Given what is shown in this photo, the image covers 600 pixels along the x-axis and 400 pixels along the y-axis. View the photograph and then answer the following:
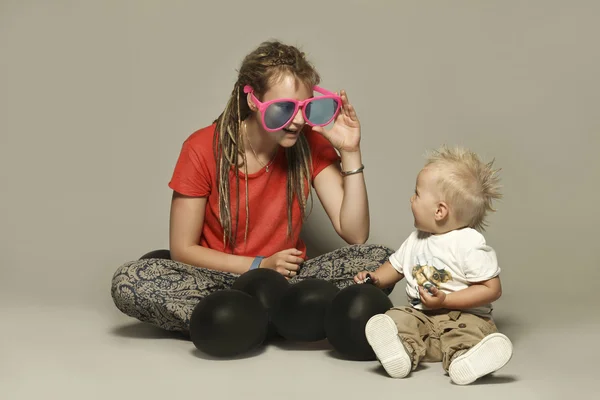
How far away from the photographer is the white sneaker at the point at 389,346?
3.64 metres

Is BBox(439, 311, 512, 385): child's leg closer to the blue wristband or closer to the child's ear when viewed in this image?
the child's ear

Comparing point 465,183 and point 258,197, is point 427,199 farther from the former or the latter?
point 258,197

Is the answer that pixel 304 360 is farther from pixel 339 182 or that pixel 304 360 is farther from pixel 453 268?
pixel 339 182

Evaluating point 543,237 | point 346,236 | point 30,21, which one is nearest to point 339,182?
point 346,236

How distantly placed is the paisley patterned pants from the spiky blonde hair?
0.75 m

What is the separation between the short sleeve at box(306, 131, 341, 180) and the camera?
499 cm

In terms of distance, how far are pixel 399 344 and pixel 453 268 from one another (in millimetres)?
452

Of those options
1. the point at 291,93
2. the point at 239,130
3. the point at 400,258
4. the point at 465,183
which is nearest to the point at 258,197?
the point at 239,130

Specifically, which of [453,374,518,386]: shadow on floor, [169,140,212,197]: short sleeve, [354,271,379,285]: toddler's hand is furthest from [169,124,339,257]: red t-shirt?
[453,374,518,386]: shadow on floor

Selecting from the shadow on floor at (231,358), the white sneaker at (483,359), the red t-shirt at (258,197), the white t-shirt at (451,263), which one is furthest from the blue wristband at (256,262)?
the white sneaker at (483,359)

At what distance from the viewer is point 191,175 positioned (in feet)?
15.6

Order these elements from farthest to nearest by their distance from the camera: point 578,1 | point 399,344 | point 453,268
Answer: point 578,1
point 453,268
point 399,344

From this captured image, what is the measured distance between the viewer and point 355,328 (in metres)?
3.85

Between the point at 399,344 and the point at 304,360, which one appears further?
the point at 304,360
